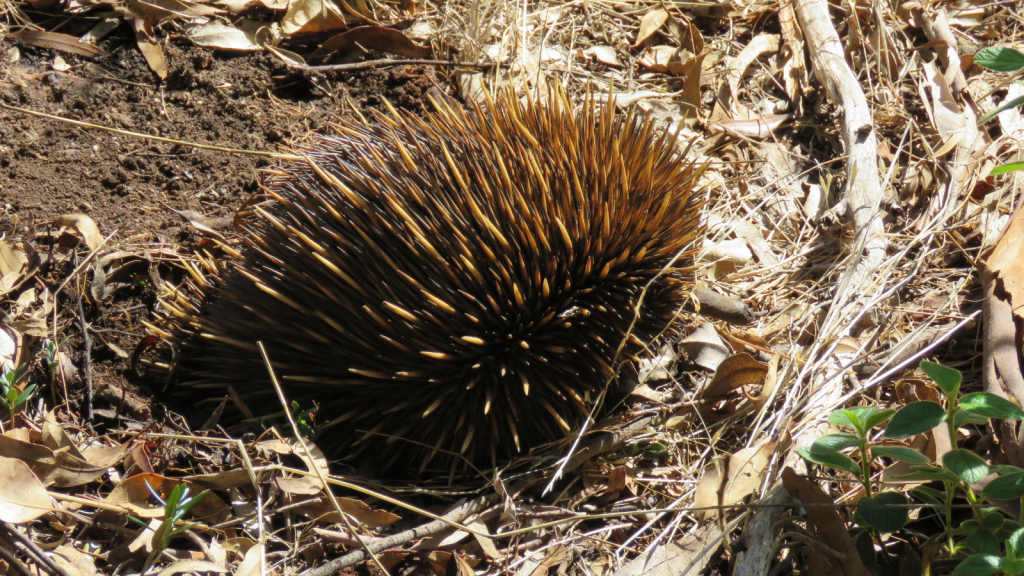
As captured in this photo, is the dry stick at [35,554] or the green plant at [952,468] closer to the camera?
the green plant at [952,468]

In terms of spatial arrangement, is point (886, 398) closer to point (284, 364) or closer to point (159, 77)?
point (284, 364)

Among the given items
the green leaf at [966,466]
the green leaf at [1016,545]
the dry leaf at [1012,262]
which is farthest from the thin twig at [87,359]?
the dry leaf at [1012,262]

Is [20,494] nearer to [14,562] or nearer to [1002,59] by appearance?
[14,562]

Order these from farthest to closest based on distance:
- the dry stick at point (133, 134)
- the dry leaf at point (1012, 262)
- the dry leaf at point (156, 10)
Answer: the dry leaf at point (156, 10)
the dry stick at point (133, 134)
the dry leaf at point (1012, 262)

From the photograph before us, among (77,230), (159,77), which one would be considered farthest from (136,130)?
(77,230)

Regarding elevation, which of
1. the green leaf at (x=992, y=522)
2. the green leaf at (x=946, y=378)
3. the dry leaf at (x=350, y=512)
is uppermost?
the green leaf at (x=946, y=378)

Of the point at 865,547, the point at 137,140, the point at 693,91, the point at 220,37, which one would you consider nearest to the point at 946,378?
the point at 865,547

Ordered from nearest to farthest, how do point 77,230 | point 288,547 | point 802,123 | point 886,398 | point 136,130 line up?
point 288,547
point 886,398
point 77,230
point 136,130
point 802,123

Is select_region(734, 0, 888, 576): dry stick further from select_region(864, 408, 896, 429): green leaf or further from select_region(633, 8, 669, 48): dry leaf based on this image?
select_region(633, 8, 669, 48): dry leaf

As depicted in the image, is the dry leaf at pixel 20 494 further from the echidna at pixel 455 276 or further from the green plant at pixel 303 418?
the green plant at pixel 303 418
